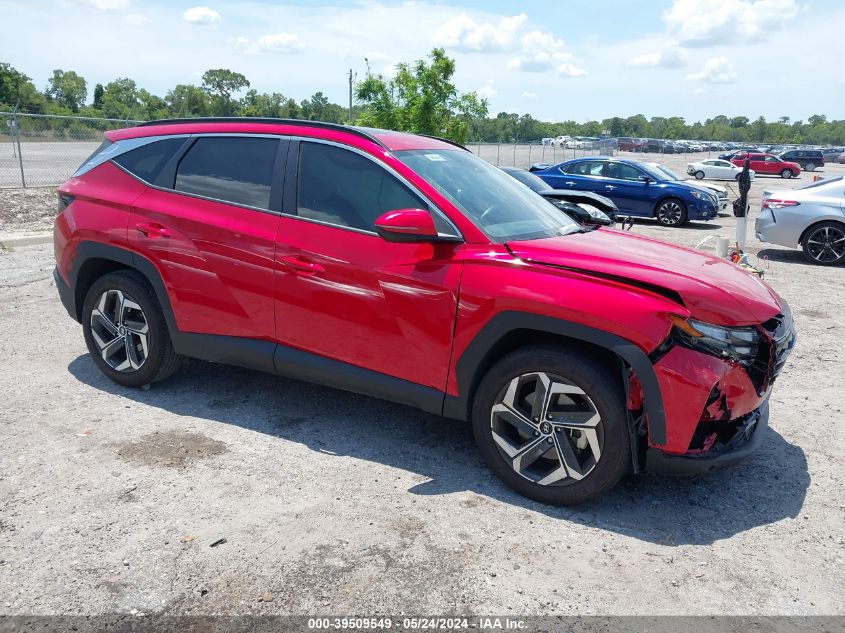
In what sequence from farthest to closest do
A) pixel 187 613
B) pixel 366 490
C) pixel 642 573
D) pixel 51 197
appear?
pixel 51 197
pixel 366 490
pixel 642 573
pixel 187 613

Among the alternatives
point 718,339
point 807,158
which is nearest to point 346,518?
point 718,339

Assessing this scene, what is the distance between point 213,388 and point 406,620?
2.86 m

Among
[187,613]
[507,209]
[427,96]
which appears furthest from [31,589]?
[427,96]

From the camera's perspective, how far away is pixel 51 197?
13.7 metres

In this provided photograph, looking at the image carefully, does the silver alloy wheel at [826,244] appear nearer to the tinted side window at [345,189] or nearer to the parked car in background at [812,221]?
the parked car in background at [812,221]

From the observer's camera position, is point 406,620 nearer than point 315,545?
Yes

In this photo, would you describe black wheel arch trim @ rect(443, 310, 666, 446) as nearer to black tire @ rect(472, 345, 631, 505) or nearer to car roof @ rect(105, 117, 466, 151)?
black tire @ rect(472, 345, 631, 505)

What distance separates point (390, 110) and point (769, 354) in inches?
525

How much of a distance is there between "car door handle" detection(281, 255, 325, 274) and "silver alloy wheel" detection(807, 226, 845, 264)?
10126mm

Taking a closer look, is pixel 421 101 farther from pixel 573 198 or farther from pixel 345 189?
pixel 345 189

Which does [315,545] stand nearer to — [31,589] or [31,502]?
[31,589]

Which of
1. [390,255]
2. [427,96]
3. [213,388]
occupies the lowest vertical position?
[213,388]

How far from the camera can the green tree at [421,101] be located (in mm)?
15422

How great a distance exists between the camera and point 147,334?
475cm
